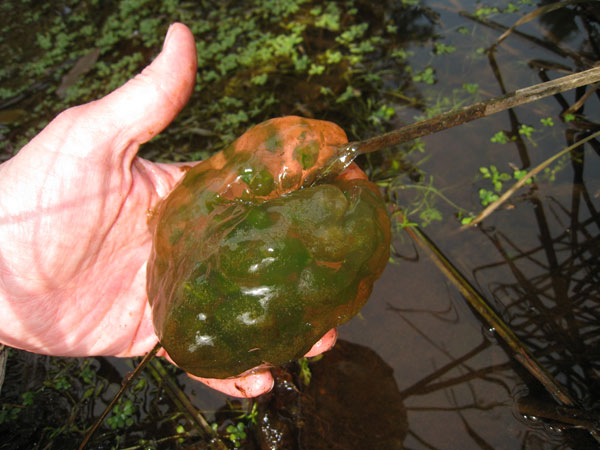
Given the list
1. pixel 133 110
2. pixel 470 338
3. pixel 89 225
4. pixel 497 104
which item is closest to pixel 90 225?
pixel 89 225

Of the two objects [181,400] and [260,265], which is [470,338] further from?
[181,400]

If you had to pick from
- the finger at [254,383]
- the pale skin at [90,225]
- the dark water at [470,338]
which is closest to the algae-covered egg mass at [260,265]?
the finger at [254,383]

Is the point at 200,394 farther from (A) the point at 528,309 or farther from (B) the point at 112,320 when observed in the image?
(A) the point at 528,309

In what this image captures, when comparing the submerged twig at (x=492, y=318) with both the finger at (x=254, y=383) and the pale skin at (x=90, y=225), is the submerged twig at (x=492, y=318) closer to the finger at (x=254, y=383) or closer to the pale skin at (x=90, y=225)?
the pale skin at (x=90, y=225)

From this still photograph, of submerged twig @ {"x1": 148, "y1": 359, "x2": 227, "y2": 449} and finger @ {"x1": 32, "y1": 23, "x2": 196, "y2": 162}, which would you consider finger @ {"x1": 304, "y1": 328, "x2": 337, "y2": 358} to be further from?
finger @ {"x1": 32, "y1": 23, "x2": 196, "y2": 162}

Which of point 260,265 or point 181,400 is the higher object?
point 260,265

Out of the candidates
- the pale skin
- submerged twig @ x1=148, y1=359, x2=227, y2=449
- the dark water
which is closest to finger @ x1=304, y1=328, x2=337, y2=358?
the pale skin
